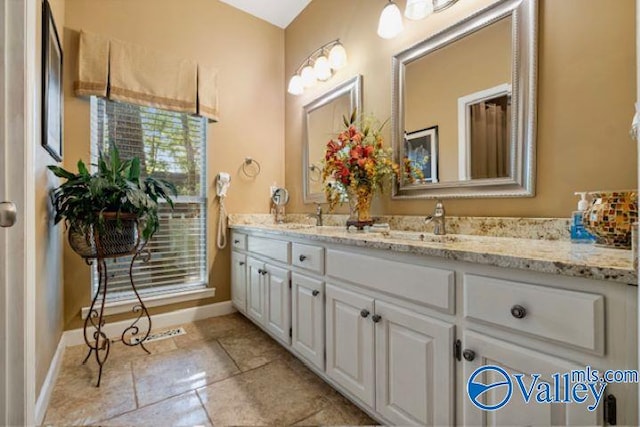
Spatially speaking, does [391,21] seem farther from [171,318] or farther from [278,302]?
[171,318]

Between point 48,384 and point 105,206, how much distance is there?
0.93 meters

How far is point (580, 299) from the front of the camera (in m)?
0.69

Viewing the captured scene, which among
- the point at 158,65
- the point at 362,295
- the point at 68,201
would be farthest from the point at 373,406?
the point at 158,65

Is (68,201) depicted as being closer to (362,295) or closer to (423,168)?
(362,295)

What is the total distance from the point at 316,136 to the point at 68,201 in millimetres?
1768

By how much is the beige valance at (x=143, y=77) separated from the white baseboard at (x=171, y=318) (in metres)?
1.66

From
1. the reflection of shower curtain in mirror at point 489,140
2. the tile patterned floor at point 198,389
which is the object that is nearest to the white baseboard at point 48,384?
the tile patterned floor at point 198,389

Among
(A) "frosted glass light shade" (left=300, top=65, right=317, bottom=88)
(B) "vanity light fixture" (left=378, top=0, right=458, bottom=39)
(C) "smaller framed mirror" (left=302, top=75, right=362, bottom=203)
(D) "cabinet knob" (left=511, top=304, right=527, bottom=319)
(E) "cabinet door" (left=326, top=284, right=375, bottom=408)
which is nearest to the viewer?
(D) "cabinet knob" (left=511, top=304, right=527, bottom=319)

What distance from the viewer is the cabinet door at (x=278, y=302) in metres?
1.76

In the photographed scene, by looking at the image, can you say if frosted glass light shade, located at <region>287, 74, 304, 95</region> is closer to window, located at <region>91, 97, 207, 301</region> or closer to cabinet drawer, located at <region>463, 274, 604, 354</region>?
window, located at <region>91, 97, 207, 301</region>

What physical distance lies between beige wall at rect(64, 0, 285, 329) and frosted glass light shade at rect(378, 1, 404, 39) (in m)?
1.45

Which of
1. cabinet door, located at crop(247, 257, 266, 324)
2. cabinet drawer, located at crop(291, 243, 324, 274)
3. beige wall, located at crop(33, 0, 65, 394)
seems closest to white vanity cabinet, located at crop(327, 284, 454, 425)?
cabinet drawer, located at crop(291, 243, 324, 274)

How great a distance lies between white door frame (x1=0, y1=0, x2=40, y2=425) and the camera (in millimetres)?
833

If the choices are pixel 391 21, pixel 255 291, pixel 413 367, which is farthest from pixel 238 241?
pixel 391 21
